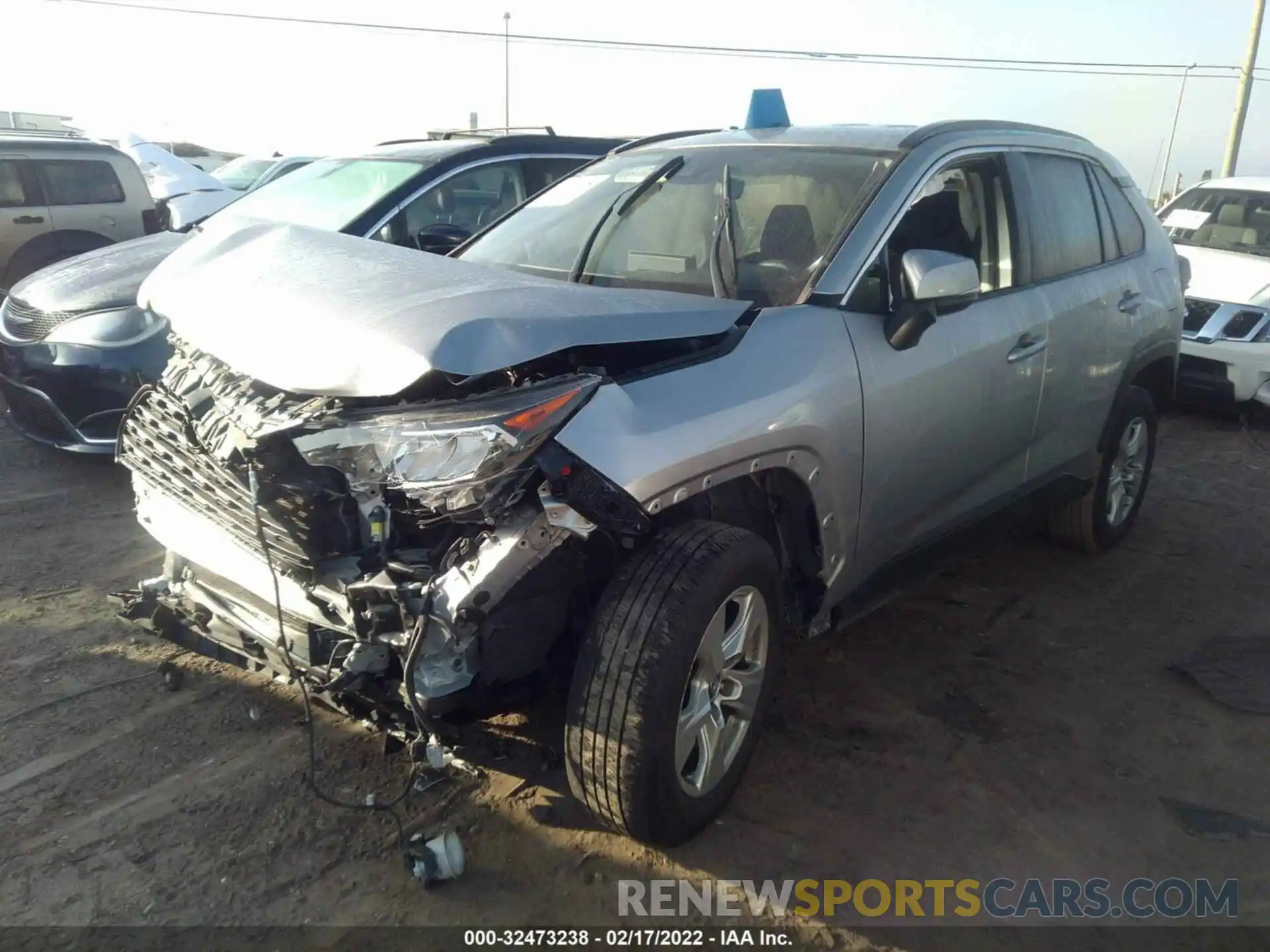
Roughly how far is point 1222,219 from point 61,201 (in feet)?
34.9

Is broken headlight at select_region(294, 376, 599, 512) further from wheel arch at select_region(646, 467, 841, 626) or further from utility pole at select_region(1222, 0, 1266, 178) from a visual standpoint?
utility pole at select_region(1222, 0, 1266, 178)

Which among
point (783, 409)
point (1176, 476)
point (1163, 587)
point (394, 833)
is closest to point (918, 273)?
point (783, 409)

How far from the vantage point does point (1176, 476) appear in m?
6.48

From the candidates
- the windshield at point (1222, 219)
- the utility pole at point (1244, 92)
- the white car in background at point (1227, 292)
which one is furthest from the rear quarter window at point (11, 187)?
the utility pole at point (1244, 92)

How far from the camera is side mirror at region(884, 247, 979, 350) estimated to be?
3035mm

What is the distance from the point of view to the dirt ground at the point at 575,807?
2.56 meters

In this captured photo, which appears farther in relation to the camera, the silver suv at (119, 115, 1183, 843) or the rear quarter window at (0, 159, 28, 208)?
the rear quarter window at (0, 159, 28, 208)

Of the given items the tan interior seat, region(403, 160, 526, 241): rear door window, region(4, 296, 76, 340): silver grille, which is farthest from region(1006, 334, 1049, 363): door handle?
the tan interior seat

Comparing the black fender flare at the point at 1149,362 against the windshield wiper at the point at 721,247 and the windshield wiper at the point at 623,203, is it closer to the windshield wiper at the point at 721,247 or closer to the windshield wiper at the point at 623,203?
the windshield wiper at the point at 721,247

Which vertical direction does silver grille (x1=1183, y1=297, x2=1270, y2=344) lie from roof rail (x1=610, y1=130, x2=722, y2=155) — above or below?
below

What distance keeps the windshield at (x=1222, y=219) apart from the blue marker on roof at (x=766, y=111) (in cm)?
619

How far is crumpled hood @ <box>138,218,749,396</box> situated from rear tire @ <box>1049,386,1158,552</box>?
2603 millimetres

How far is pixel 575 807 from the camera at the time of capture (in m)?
2.91

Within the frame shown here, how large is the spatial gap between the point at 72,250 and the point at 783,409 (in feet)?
29.1
